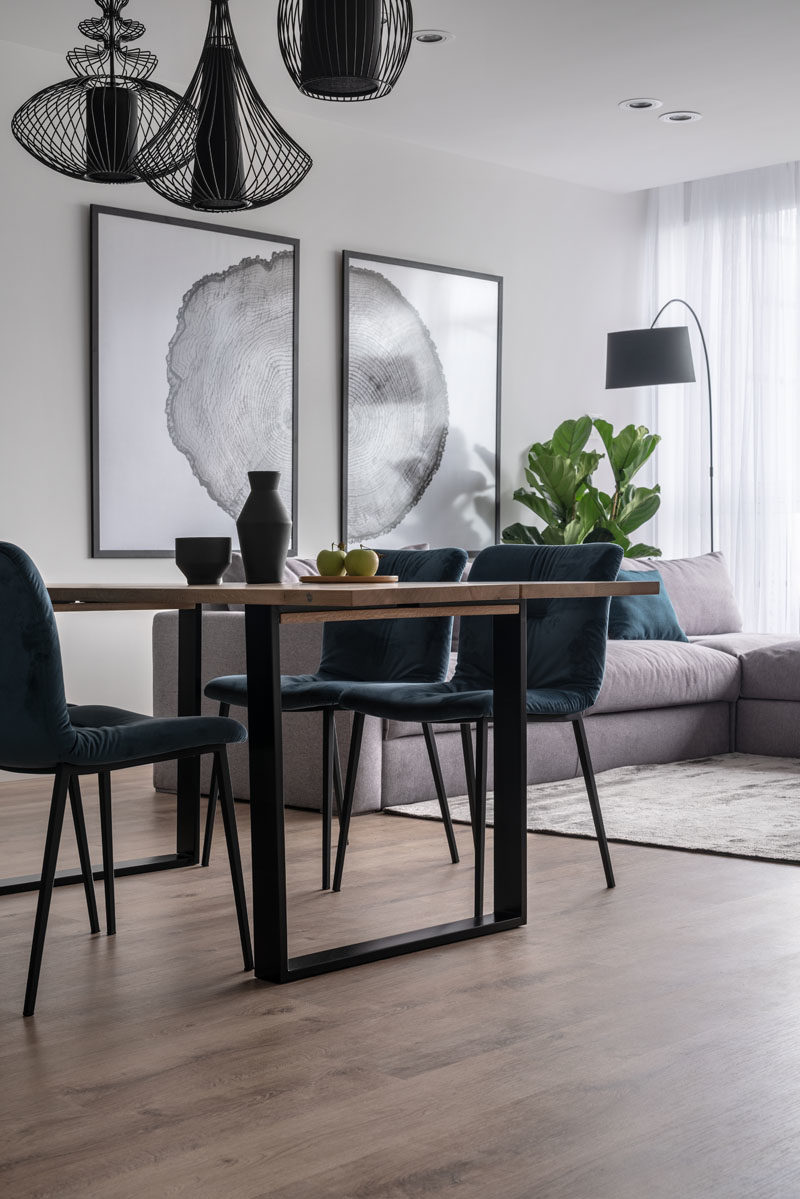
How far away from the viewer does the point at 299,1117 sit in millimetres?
1943

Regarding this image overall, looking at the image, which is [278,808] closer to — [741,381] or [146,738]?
[146,738]

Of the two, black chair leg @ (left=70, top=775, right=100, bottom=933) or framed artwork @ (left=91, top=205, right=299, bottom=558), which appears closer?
black chair leg @ (left=70, top=775, right=100, bottom=933)

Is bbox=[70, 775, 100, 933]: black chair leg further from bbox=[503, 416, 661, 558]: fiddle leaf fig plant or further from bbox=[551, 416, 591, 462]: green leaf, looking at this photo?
bbox=[551, 416, 591, 462]: green leaf

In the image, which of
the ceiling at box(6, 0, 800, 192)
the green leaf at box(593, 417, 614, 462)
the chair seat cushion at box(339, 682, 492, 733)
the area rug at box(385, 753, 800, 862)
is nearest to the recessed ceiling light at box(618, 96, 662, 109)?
the ceiling at box(6, 0, 800, 192)

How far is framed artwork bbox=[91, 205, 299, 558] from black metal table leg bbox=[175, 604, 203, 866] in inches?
74.5

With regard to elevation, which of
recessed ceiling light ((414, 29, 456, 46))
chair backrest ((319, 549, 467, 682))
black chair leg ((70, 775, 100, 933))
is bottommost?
black chair leg ((70, 775, 100, 933))

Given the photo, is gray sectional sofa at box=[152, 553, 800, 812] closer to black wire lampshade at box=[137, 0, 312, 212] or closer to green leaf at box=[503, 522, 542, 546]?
green leaf at box=[503, 522, 542, 546]

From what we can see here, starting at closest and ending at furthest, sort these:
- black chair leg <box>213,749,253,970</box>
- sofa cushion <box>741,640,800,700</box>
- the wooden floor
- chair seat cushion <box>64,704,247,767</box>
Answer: the wooden floor
chair seat cushion <box>64,704,247,767</box>
black chair leg <box>213,749,253,970</box>
sofa cushion <box>741,640,800,700</box>

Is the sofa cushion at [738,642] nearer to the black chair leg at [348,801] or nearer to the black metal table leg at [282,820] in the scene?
the black chair leg at [348,801]

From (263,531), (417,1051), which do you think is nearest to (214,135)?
(263,531)

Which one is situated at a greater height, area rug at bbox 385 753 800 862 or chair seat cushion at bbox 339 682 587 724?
chair seat cushion at bbox 339 682 587 724

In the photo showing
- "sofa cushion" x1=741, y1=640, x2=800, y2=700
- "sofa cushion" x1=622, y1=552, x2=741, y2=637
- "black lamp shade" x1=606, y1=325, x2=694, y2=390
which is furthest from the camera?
"black lamp shade" x1=606, y1=325, x2=694, y2=390

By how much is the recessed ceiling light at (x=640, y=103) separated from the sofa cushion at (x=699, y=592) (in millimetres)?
1947

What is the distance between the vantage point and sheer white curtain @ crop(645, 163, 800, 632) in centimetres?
715
